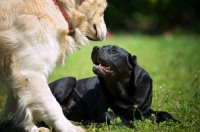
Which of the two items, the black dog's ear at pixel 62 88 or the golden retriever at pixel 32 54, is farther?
the black dog's ear at pixel 62 88

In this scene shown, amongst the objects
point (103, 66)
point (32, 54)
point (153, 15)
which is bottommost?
point (153, 15)

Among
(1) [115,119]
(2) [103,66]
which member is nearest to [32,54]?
(1) [115,119]

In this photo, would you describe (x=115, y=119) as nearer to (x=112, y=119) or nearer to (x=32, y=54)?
(x=112, y=119)

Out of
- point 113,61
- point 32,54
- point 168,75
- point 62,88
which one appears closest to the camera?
point 32,54

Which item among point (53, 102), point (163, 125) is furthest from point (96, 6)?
point (163, 125)

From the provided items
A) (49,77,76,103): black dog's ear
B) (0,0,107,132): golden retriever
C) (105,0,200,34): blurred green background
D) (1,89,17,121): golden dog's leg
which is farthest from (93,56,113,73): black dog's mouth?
(105,0,200,34): blurred green background

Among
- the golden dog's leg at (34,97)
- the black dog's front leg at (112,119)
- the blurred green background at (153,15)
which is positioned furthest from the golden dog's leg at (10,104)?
the blurred green background at (153,15)

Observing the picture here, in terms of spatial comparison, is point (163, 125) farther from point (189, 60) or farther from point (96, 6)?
point (189, 60)

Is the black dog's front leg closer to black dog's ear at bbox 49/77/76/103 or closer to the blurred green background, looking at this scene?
black dog's ear at bbox 49/77/76/103

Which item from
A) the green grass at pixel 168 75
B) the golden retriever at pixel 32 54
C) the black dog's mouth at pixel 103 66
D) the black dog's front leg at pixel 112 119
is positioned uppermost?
the golden retriever at pixel 32 54

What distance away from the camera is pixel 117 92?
4793 mm

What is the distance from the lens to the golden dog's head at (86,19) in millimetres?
4090

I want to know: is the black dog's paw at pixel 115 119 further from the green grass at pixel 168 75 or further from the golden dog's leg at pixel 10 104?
the golden dog's leg at pixel 10 104

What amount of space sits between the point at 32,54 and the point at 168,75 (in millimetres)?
3889
